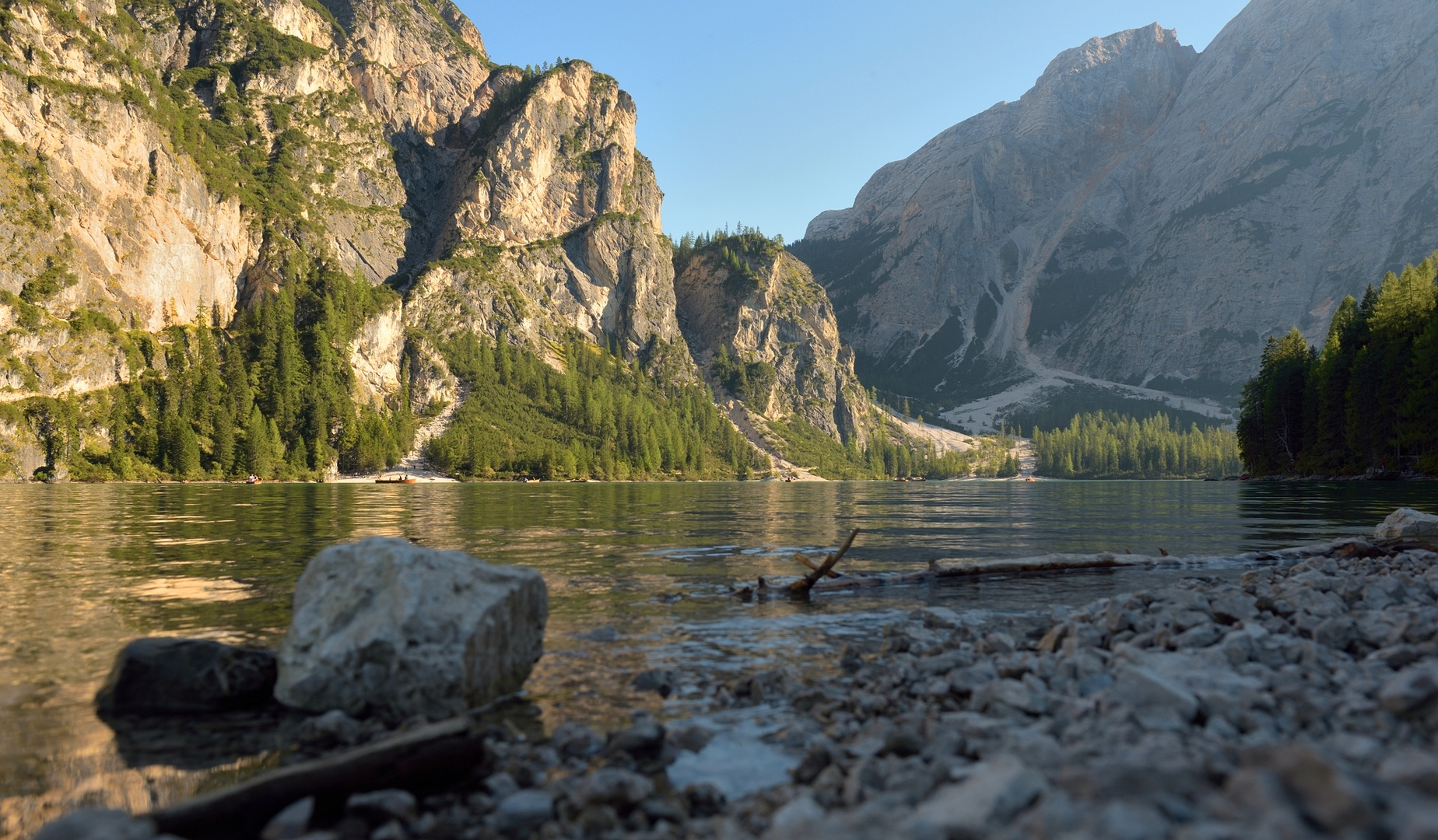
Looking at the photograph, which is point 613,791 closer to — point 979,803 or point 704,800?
point 704,800

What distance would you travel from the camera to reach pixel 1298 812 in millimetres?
3949

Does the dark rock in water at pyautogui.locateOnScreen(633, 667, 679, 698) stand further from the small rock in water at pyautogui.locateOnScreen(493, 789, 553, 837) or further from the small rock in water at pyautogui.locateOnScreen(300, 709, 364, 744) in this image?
the small rock in water at pyautogui.locateOnScreen(493, 789, 553, 837)

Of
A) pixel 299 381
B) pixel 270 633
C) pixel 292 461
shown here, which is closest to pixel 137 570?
Result: pixel 270 633

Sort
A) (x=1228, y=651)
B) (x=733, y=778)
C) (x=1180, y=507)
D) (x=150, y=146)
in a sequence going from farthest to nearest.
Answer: (x=150, y=146), (x=1180, y=507), (x=1228, y=651), (x=733, y=778)

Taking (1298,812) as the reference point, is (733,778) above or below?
below

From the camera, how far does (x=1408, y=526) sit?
2308 cm

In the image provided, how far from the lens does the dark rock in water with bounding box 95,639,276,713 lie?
32.4 feet

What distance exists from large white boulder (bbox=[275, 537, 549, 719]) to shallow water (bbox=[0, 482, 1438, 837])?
3.62 ft

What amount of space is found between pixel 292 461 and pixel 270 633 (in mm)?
165607

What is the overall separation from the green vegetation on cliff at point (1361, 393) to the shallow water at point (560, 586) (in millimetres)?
31623

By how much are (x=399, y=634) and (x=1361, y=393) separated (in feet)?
346

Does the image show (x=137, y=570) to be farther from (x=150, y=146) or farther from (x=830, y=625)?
(x=150, y=146)

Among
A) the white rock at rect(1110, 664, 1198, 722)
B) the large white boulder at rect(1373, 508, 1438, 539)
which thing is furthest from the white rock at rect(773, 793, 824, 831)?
the large white boulder at rect(1373, 508, 1438, 539)

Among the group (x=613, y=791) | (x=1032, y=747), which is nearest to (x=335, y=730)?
(x=613, y=791)
